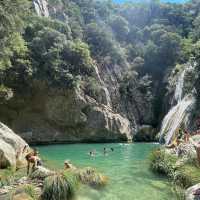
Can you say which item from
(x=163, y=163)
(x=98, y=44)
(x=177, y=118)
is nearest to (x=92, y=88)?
(x=98, y=44)

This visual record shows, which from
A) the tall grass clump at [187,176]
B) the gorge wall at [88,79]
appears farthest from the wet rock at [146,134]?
the tall grass clump at [187,176]

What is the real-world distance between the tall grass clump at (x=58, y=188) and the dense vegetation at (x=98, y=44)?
11390mm

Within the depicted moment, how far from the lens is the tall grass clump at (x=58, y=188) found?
12.5m

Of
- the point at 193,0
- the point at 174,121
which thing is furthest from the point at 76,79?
the point at 193,0

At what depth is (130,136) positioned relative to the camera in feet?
181

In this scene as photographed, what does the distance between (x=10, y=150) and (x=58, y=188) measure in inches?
344

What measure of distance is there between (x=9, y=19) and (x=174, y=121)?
21186mm

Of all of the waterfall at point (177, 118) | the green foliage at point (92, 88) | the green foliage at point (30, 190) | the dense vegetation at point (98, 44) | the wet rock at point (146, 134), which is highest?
the dense vegetation at point (98, 44)

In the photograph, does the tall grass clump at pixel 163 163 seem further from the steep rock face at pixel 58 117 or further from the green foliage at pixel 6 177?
the steep rock face at pixel 58 117

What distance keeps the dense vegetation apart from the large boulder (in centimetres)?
523

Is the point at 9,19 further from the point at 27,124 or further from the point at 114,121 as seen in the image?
the point at 114,121

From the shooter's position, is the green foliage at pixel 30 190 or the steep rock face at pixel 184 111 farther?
the steep rock face at pixel 184 111

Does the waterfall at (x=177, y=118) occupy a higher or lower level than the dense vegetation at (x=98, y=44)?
lower

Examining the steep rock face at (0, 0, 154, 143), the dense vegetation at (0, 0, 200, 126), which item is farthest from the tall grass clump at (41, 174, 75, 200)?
the steep rock face at (0, 0, 154, 143)
